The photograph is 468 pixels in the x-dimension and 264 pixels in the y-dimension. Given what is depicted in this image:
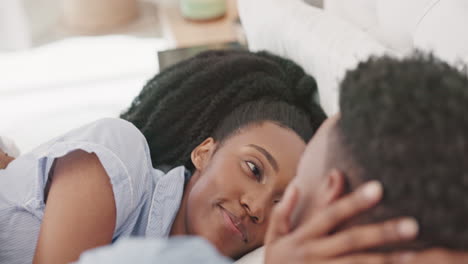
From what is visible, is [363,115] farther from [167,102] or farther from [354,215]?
[167,102]

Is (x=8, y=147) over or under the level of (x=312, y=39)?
under

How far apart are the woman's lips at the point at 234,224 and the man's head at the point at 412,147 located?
34cm

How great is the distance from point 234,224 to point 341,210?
1.24ft

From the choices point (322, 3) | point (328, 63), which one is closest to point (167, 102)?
point (328, 63)

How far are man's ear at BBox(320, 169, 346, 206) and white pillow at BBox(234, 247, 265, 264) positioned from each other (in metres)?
0.31

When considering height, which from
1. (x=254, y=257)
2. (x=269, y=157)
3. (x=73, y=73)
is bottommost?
(x=73, y=73)

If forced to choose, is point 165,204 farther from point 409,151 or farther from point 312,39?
point 409,151

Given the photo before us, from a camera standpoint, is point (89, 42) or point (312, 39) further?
point (89, 42)

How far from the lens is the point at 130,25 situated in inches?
88.5

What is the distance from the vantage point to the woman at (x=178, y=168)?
796mm

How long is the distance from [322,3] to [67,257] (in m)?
0.94

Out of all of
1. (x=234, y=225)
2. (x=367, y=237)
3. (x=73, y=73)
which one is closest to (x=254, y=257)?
(x=234, y=225)

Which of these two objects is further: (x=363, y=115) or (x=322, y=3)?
(x=322, y=3)

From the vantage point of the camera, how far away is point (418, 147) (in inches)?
17.0
